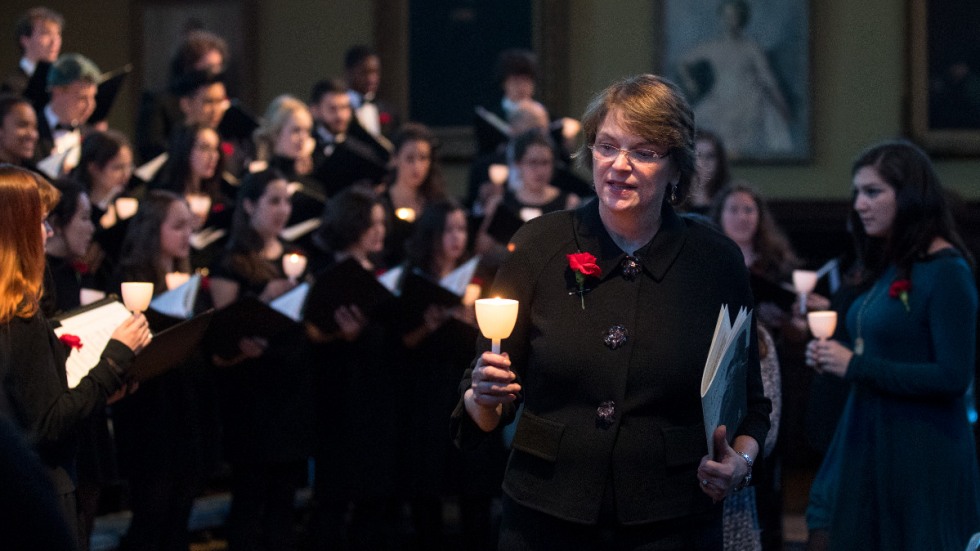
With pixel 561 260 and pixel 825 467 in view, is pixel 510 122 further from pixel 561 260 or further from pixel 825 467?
pixel 561 260

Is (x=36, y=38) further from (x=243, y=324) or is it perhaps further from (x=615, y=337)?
(x=615, y=337)

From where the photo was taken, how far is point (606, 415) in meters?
2.35

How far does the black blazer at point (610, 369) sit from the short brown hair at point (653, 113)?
16 cm

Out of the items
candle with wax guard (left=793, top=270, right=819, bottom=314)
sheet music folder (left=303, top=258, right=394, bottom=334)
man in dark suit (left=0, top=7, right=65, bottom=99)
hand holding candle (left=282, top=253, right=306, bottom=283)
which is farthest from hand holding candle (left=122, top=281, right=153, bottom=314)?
man in dark suit (left=0, top=7, right=65, bottom=99)

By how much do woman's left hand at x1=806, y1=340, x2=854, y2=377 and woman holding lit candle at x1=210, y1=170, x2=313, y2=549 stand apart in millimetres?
2057

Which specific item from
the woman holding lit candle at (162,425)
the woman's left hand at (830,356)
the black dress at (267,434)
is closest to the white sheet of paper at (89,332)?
the woman holding lit candle at (162,425)

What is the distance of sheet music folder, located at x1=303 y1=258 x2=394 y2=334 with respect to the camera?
4906 mm

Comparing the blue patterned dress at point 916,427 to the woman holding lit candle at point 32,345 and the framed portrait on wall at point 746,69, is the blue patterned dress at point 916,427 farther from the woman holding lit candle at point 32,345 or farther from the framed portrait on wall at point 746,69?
the framed portrait on wall at point 746,69

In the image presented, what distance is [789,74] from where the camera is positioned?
853 centimetres

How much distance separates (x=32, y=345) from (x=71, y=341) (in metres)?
0.53

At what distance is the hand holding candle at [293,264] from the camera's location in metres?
5.05

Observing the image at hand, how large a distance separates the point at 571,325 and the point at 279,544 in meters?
3.02

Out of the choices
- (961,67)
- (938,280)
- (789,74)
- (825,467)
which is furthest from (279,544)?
(961,67)

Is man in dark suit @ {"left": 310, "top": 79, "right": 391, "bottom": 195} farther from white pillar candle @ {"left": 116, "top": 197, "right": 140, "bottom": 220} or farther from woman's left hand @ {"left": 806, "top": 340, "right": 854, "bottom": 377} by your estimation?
woman's left hand @ {"left": 806, "top": 340, "right": 854, "bottom": 377}
